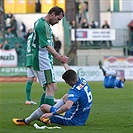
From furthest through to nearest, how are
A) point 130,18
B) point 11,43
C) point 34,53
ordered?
point 130,18 < point 11,43 < point 34,53

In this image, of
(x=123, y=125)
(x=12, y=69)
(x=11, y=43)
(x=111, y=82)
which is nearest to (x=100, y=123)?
(x=123, y=125)

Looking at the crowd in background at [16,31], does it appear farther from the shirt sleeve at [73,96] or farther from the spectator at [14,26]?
the shirt sleeve at [73,96]

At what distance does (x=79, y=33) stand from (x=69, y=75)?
1085 inches

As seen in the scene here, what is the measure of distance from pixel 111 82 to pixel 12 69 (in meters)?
9.65

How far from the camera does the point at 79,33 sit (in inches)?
1478

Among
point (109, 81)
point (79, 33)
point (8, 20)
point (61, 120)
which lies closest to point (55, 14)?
Answer: point (61, 120)

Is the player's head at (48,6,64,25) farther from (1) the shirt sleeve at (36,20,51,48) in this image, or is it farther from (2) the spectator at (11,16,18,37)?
(2) the spectator at (11,16,18,37)

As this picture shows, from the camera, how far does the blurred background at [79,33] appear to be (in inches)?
1344

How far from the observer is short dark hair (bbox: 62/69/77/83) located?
10055mm

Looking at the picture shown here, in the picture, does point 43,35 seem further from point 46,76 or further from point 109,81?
point 109,81

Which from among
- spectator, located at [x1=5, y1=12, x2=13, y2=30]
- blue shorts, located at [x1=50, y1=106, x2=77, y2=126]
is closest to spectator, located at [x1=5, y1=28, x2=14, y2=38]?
spectator, located at [x1=5, y1=12, x2=13, y2=30]

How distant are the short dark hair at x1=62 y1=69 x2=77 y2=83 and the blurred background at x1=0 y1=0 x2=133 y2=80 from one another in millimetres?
22264

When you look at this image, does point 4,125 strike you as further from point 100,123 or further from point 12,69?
point 12,69

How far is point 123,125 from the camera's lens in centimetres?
1067
